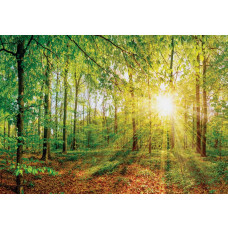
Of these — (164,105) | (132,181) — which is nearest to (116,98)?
(164,105)

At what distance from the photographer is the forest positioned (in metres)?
1.62

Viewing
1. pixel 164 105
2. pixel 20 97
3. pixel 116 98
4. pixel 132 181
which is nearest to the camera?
pixel 20 97

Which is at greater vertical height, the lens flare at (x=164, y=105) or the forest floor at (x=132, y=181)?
the lens flare at (x=164, y=105)

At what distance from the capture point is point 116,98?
2.06 metres

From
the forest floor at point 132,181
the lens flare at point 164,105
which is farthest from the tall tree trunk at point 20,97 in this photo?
the lens flare at point 164,105

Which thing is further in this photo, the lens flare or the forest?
the lens flare

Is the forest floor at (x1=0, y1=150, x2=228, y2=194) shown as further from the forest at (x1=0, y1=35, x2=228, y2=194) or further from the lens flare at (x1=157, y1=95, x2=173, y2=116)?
the lens flare at (x1=157, y1=95, x2=173, y2=116)

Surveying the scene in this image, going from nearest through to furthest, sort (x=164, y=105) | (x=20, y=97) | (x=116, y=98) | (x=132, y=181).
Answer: (x=20, y=97) → (x=116, y=98) → (x=164, y=105) → (x=132, y=181)

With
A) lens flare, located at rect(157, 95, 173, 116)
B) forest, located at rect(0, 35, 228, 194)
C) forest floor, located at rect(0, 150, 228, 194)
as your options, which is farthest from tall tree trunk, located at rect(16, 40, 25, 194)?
lens flare, located at rect(157, 95, 173, 116)

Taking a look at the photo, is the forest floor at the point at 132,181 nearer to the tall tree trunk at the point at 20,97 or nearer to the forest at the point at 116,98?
the forest at the point at 116,98

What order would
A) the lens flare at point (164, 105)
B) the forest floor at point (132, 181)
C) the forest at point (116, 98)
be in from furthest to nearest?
the lens flare at point (164, 105)
the forest floor at point (132, 181)
the forest at point (116, 98)

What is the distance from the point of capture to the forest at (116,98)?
162 centimetres

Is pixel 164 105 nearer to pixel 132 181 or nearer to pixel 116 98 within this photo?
pixel 116 98

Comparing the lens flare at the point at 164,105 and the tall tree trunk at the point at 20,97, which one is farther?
the lens flare at the point at 164,105
